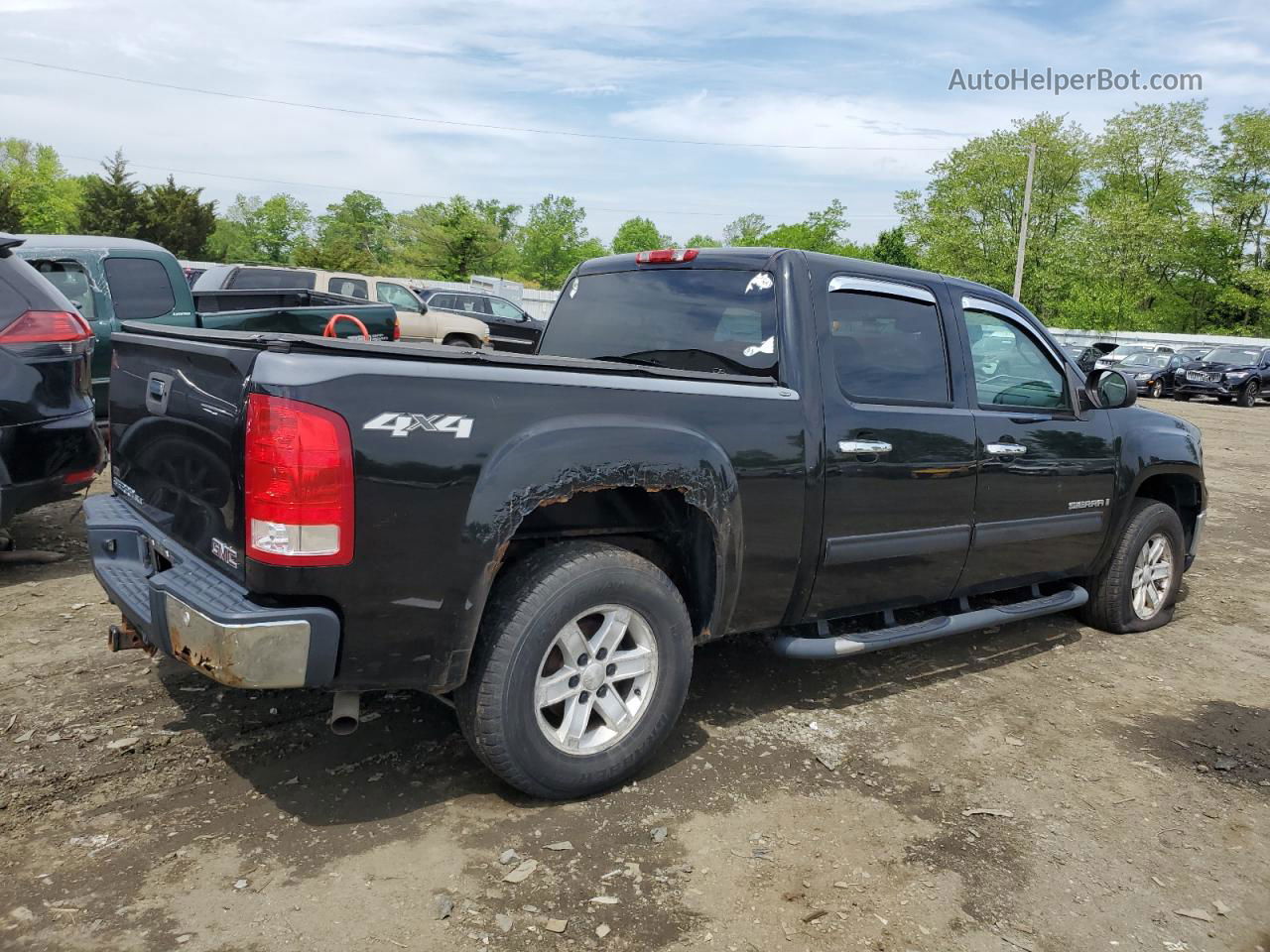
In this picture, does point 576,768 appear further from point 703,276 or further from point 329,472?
point 703,276

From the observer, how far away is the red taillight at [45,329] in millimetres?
5059

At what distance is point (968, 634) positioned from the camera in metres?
5.44

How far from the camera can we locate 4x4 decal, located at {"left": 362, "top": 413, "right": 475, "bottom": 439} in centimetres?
267

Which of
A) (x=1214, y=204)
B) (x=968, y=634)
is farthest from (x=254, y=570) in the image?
(x=1214, y=204)

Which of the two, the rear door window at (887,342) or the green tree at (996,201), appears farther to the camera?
the green tree at (996,201)

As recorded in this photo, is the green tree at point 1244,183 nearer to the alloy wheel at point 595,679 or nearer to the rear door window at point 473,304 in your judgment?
the rear door window at point 473,304

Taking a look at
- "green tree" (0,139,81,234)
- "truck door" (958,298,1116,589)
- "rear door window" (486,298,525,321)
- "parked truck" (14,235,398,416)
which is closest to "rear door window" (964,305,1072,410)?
"truck door" (958,298,1116,589)

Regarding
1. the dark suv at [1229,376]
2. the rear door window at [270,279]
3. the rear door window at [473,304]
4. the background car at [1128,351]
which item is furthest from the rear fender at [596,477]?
the background car at [1128,351]

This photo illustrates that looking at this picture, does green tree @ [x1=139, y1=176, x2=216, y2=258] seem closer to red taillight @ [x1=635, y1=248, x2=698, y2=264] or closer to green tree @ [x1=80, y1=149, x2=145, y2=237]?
green tree @ [x1=80, y1=149, x2=145, y2=237]

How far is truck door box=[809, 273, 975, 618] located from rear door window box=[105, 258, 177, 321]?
6.68 meters

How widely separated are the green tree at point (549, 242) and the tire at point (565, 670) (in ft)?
353

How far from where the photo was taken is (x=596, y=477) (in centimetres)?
309

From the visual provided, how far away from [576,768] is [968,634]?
9.89 ft

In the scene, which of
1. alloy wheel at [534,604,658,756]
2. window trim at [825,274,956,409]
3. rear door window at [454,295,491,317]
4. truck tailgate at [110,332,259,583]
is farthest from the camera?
rear door window at [454,295,491,317]
